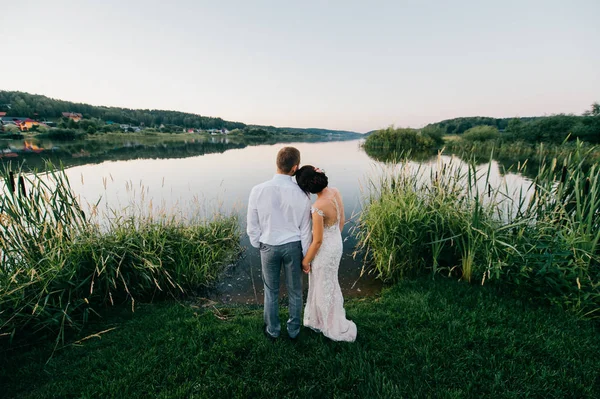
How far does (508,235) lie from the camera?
3.99 m

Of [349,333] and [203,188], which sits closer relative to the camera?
[349,333]

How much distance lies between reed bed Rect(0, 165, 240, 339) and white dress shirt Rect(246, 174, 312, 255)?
2.32 meters

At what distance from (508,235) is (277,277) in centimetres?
395

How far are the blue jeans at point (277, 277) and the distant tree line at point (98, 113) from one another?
339 feet

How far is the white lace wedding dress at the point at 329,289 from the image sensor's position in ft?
9.08

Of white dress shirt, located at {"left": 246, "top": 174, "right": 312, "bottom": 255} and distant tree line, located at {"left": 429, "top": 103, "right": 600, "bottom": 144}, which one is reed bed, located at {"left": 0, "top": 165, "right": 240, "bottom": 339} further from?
distant tree line, located at {"left": 429, "top": 103, "right": 600, "bottom": 144}

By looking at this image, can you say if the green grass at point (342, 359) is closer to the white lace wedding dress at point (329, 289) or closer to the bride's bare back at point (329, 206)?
the white lace wedding dress at point (329, 289)

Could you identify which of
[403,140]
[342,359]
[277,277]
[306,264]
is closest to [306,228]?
[306,264]

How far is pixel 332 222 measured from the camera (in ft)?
8.96

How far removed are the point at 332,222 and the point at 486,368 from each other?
2102 millimetres

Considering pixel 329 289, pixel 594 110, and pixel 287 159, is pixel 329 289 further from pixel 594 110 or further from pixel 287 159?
pixel 594 110

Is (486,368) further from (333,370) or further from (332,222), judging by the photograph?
(332,222)

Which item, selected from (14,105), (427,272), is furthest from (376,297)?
(14,105)

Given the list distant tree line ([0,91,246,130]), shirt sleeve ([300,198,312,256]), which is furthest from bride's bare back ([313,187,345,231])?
distant tree line ([0,91,246,130])
